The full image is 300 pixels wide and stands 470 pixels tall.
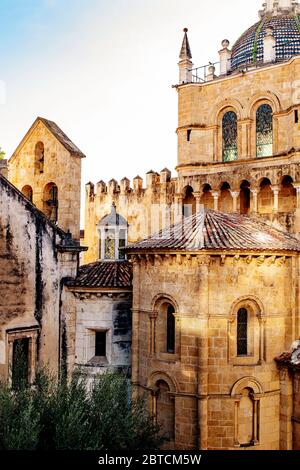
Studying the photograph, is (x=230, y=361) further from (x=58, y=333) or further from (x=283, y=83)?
(x=283, y=83)

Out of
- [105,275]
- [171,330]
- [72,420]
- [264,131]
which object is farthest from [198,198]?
[72,420]

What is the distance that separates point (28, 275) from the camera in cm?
1928

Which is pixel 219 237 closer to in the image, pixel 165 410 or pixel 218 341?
pixel 218 341

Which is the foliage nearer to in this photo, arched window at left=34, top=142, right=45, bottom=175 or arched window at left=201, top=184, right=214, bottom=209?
arched window at left=201, top=184, right=214, bottom=209

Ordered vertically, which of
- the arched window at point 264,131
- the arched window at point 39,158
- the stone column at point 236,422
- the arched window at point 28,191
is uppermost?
the arched window at point 264,131

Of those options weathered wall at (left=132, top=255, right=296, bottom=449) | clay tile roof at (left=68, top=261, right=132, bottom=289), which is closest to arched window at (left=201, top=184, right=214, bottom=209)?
clay tile roof at (left=68, top=261, right=132, bottom=289)

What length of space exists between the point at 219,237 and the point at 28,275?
6.93m

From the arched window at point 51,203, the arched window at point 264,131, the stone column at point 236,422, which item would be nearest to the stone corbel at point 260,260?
the stone column at point 236,422

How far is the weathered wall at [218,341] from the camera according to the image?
1681 centimetres

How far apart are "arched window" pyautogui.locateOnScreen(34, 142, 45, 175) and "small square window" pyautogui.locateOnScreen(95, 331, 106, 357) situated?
7.83 m

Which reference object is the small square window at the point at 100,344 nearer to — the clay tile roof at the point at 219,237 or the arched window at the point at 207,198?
the clay tile roof at the point at 219,237

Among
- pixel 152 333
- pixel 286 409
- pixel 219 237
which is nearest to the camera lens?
pixel 219 237

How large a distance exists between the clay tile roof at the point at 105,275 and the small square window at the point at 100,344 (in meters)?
1.98

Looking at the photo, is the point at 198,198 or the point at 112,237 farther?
the point at 198,198
